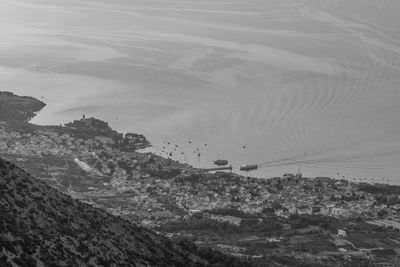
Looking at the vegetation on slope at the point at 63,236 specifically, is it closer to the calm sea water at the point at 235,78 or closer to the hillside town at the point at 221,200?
the hillside town at the point at 221,200

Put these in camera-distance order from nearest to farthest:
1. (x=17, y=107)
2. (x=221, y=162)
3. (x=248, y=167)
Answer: (x=248, y=167) < (x=221, y=162) < (x=17, y=107)

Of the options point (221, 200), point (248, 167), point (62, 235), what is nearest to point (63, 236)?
point (62, 235)

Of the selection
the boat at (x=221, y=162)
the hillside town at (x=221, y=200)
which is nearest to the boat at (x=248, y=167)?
the boat at (x=221, y=162)

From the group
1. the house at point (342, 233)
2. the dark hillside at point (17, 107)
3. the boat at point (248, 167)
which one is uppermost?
the dark hillside at point (17, 107)

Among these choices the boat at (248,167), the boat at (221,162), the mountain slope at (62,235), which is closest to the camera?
the mountain slope at (62,235)

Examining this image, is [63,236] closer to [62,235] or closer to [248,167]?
[62,235]

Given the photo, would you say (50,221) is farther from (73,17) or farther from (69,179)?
(73,17)
